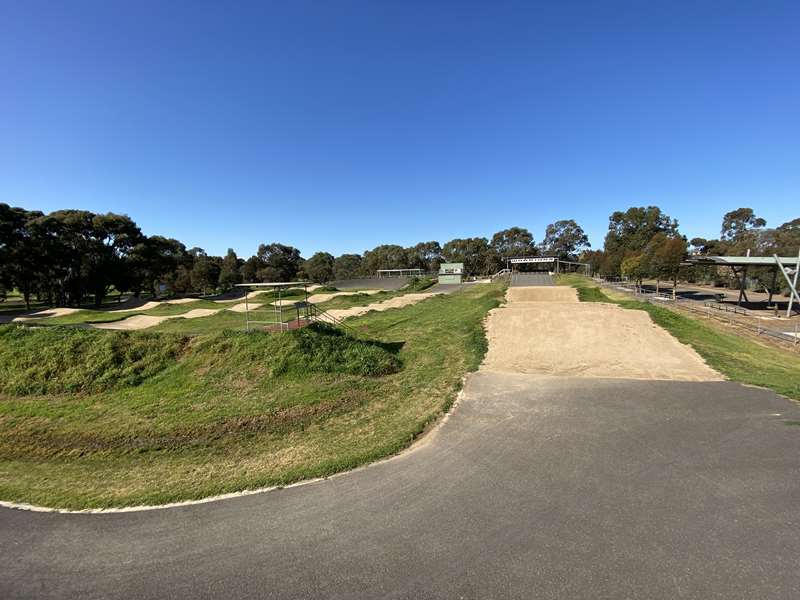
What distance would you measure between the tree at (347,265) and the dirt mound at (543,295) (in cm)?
7630

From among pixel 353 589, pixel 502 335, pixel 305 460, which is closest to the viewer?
pixel 353 589

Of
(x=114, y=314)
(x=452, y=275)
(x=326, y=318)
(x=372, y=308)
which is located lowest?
(x=326, y=318)

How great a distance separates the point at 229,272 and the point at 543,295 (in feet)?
234

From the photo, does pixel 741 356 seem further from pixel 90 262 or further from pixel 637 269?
pixel 90 262

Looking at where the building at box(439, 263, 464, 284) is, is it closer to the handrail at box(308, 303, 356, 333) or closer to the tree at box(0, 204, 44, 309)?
the handrail at box(308, 303, 356, 333)

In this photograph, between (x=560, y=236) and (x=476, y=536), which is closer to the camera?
(x=476, y=536)

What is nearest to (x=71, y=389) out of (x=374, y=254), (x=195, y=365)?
(x=195, y=365)

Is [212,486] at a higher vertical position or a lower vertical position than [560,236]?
lower

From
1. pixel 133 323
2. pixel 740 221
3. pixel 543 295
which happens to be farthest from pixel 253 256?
pixel 740 221

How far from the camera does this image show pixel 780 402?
295 inches

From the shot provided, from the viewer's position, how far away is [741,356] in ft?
40.2

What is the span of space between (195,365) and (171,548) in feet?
26.5

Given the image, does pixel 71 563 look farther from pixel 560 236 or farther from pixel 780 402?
pixel 560 236

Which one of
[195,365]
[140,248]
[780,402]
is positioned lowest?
[780,402]
